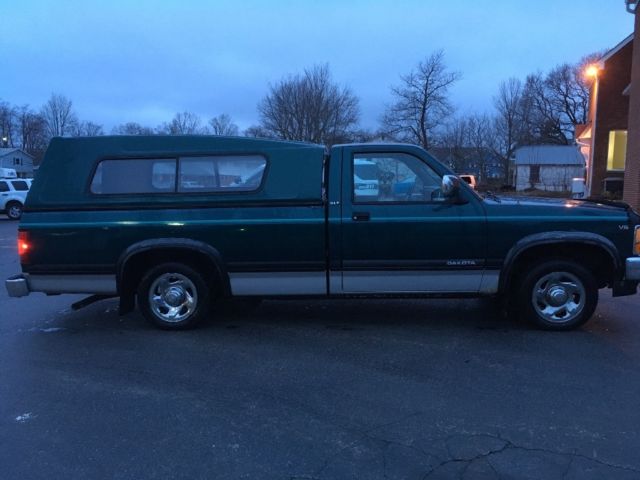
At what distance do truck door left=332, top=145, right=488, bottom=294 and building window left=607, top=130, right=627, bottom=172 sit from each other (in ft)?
79.7

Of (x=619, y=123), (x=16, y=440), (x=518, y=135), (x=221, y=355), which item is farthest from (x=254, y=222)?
(x=518, y=135)

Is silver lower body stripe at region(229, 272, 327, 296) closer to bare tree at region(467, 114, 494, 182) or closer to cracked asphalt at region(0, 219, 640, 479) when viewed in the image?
cracked asphalt at region(0, 219, 640, 479)

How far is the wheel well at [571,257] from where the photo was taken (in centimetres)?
553

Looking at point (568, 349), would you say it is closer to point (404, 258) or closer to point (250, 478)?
point (404, 258)

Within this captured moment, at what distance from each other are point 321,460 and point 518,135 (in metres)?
71.1

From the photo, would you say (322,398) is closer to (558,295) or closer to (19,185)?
(558,295)

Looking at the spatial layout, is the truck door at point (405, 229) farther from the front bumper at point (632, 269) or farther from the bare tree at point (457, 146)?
the bare tree at point (457, 146)

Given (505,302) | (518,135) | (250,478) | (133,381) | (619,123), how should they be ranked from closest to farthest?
(250,478) → (133,381) → (505,302) → (619,123) → (518,135)

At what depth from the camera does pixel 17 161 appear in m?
89.9

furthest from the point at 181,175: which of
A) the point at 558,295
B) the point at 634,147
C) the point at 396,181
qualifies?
the point at 634,147

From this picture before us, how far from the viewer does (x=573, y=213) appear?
5484 millimetres

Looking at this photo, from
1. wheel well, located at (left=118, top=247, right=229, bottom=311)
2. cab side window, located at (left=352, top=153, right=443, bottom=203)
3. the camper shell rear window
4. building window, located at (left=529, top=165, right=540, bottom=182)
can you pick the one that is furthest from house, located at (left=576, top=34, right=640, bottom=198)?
building window, located at (left=529, top=165, right=540, bottom=182)

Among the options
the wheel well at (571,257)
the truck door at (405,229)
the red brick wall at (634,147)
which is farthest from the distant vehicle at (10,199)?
the wheel well at (571,257)

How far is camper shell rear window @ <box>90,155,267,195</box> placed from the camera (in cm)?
564
